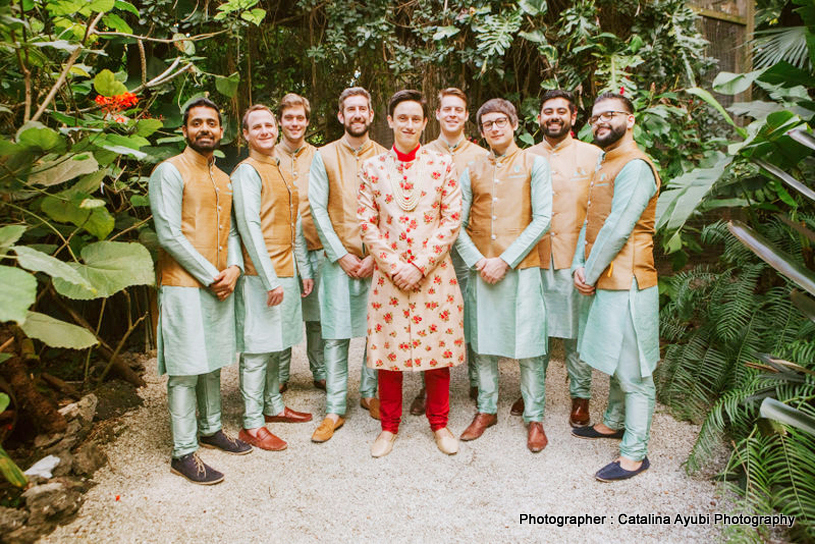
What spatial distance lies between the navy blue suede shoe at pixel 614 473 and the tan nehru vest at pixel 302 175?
203 centimetres

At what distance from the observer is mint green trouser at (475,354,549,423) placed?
103 inches

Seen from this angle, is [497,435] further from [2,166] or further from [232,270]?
[2,166]

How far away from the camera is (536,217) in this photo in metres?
2.51

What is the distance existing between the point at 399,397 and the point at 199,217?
4.48ft

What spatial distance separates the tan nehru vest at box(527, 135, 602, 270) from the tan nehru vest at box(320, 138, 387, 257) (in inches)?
43.4

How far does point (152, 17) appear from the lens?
3.64 m

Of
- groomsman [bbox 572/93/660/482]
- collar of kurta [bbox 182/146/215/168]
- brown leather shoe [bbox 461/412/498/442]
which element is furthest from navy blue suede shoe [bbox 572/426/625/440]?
collar of kurta [bbox 182/146/215/168]

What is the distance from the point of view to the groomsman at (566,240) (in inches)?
111

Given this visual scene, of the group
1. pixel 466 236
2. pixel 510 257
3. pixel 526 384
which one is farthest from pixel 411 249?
pixel 526 384

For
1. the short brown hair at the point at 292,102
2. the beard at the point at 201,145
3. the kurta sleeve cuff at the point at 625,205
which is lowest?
the kurta sleeve cuff at the point at 625,205

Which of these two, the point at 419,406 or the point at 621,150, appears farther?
the point at 419,406

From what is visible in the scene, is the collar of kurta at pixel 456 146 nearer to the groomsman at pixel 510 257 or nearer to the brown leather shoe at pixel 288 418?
the groomsman at pixel 510 257

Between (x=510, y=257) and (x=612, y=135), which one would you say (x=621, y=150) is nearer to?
(x=612, y=135)

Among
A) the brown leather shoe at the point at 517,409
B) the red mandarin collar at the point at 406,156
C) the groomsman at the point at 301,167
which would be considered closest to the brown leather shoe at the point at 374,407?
the groomsman at the point at 301,167
